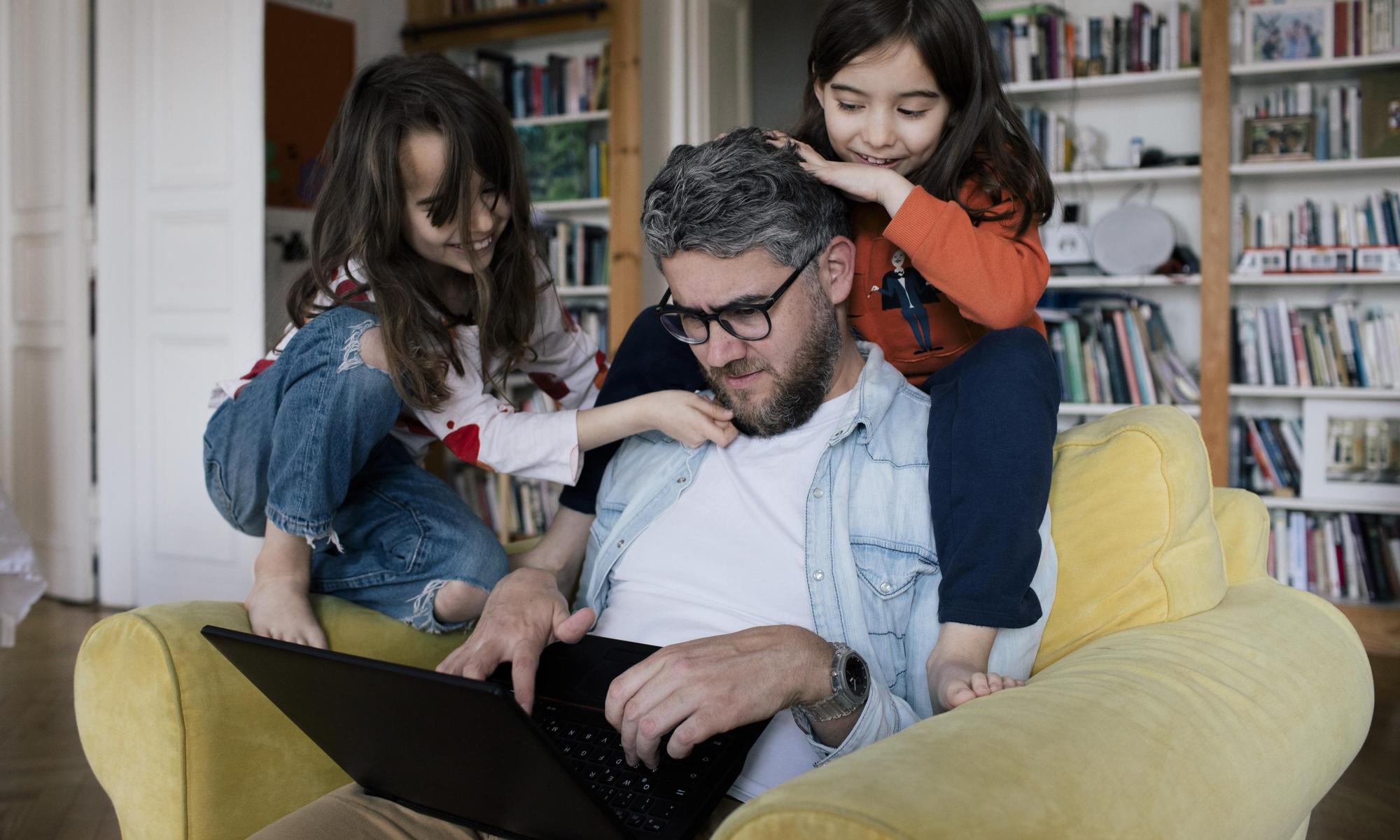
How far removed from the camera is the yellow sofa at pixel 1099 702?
85cm

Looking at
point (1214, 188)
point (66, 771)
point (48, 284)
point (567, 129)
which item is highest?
point (567, 129)

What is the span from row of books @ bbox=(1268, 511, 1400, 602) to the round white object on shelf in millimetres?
1072

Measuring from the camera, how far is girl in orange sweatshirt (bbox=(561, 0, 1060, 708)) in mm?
1248

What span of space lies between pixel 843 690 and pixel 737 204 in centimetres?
65

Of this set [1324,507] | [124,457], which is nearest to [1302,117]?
[1324,507]

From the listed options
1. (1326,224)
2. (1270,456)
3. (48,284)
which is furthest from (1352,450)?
(48,284)

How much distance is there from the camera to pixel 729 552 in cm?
149

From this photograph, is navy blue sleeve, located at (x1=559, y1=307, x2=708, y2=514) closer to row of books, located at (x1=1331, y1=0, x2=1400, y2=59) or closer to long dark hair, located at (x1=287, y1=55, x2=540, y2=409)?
long dark hair, located at (x1=287, y1=55, x2=540, y2=409)

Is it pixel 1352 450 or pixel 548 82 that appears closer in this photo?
pixel 1352 450

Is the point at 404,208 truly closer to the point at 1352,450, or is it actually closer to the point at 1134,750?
the point at 1134,750

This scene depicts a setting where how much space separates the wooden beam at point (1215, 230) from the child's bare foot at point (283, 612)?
11.1 ft

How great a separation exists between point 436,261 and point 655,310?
475 millimetres

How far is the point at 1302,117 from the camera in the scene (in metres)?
3.93

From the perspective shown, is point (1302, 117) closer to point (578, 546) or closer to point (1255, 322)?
point (1255, 322)
